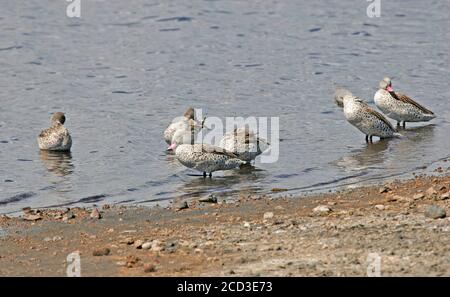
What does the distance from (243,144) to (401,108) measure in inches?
158

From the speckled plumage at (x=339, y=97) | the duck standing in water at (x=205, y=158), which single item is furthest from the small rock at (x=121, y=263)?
the speckled plumage at (x=339, y=97)

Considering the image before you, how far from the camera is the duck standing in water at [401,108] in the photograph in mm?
16562

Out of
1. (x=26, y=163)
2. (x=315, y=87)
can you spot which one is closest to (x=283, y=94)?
(x=315, y=87)

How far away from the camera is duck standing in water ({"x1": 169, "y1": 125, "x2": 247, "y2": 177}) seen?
518 inches

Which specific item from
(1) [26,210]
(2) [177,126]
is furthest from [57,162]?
(1) [26,210]

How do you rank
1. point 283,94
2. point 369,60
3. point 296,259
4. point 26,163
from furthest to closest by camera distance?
point 369,60 → point 283,94 → point 26,163 → point 296,259

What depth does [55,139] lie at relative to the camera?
14.7 meters

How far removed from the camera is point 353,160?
1426 centimetres

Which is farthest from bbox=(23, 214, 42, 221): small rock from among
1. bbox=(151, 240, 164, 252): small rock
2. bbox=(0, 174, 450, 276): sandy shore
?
bbox=(151, 240, 164, 252): small rock

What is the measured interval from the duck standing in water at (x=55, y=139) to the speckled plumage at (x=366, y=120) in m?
4.25

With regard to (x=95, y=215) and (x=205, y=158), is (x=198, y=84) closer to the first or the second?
(x=205, y=158)

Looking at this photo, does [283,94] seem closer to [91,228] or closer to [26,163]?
[26,163]

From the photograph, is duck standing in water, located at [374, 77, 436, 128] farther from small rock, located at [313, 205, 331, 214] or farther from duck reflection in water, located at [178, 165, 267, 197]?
small rock, located at [313, 205, 331, 214]
